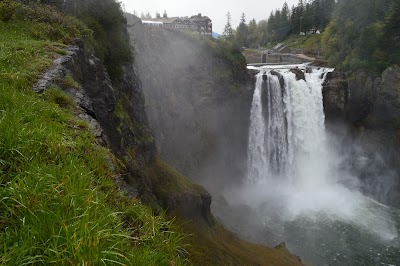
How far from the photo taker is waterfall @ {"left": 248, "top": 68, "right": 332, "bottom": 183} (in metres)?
31.9

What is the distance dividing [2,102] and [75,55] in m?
5.67

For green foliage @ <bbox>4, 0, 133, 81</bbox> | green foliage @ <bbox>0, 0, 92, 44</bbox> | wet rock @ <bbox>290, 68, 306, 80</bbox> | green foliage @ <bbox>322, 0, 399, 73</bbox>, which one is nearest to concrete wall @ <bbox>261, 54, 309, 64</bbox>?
green foliage @ <bbox>322, 0, 399, 73</bbox>

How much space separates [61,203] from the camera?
2797mm

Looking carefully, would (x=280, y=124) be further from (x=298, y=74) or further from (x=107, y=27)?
(x=107, y=27)

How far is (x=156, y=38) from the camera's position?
27797 mm

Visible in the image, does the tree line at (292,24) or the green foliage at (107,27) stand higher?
the tree line at (292,24)

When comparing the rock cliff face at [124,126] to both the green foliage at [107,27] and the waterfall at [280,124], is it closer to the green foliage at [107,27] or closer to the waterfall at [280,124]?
the green foliage at [107,27]

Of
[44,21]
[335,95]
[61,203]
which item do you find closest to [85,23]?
[44,21]

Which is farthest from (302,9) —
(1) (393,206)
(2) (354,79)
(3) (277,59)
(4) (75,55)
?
(4) (75,55)

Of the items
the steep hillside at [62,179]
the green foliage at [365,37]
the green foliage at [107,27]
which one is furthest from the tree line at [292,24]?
the steep hillside at [62,179]

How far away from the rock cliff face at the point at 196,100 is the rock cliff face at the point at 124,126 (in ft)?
24.0

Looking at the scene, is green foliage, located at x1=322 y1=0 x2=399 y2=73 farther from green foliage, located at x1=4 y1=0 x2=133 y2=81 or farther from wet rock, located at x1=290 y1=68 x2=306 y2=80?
green foliage, located at x1=4 y1=0 x2=133 y2=81

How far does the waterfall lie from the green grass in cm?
2844

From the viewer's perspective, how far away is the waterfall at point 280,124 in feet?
105
